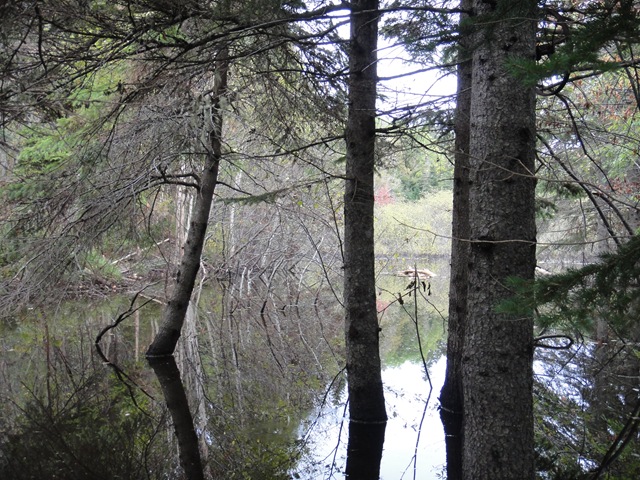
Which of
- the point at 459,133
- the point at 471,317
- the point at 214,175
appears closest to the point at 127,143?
the point at 214,175

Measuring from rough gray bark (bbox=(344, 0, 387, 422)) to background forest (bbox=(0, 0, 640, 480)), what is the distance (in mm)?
43

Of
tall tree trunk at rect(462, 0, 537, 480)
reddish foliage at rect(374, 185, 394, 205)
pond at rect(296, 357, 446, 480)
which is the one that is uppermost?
reddish foliage at rect(374, 185, 394, 205)

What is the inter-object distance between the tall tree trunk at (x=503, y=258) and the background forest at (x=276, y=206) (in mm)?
25

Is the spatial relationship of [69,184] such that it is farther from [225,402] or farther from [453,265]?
[453,265]

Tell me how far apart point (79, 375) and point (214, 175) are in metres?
3.52

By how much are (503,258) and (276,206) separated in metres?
4.96

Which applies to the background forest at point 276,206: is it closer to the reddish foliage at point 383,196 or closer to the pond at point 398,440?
the pond at point 398,440

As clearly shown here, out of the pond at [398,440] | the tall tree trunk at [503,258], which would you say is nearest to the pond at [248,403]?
the pond at [398,440]

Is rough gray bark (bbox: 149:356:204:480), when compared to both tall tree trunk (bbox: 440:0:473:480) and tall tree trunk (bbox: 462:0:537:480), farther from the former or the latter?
tall tree trunk (bbox: 462:0:537:480)

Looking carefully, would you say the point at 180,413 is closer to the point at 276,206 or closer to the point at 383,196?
the point at 276,206

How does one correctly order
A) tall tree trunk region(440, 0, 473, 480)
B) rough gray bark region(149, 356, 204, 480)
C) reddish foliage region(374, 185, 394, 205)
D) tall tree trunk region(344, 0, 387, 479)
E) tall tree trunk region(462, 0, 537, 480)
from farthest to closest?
reddish foliage region(374, 185, 394, 205)
tall tree trunk region(440, 0, 473, 480)
tall tree trunk region(344, 0, 387, 479)
rough gray bark region(149, 356, 204, 480)
tall tree trunk region(462, 0, 537, 480)

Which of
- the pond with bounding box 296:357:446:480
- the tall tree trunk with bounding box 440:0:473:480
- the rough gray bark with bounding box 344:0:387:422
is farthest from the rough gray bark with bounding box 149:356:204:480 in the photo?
the tall tree trunk with bounding box 440:0:473:480

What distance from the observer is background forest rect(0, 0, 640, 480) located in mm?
3867

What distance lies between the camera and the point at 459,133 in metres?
6.70
